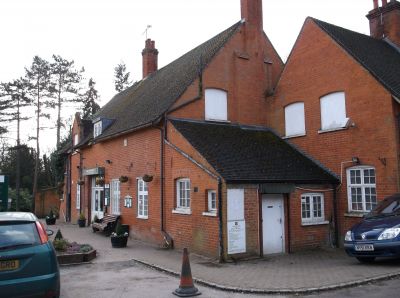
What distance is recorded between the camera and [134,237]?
1830cm

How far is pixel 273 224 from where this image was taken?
45.3 feet

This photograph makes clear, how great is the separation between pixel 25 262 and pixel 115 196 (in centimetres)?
1437

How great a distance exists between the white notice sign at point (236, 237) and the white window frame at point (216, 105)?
6.28 meters

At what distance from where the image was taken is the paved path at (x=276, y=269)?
8.90m

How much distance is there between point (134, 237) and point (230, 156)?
663 centimetres

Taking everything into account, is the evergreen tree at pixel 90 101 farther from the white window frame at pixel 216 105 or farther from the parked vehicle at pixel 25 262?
the parked vehicle at pixel 25 262

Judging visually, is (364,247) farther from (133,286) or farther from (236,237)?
(133,286)

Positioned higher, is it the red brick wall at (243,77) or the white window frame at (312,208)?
the red brick wall at (243,77)

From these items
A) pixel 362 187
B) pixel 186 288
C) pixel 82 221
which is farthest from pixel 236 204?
pixel 82 221

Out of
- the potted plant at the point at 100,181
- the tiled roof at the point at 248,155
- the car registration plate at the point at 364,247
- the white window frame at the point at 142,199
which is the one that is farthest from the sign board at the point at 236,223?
the potted plant at the point at 100,181

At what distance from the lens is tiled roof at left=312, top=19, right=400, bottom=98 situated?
14680mm

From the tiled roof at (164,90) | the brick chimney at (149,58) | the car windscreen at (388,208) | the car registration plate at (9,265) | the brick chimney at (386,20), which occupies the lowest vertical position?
the car registration plate at (9,265)

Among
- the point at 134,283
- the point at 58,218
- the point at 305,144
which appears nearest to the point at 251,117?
the point at 305,144

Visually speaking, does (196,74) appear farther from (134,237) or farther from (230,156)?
(134,237)
